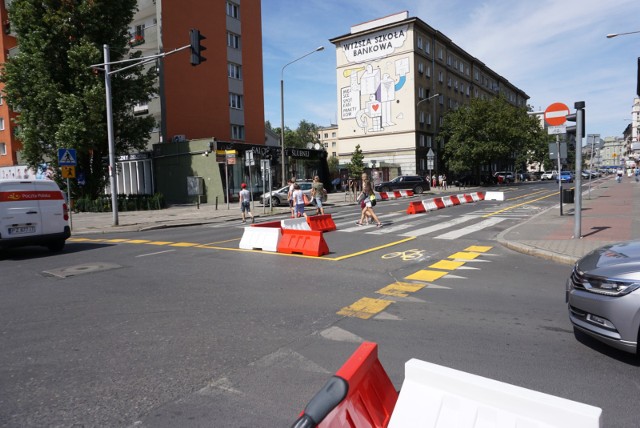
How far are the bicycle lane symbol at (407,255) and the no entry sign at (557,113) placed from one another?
227 inches

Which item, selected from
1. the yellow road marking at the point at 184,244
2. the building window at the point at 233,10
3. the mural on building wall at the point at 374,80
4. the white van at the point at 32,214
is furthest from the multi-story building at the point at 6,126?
the yellow road marking at the point at 184,244

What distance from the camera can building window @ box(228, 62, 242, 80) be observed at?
130ft

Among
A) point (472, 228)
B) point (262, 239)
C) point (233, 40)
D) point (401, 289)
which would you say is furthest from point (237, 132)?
point (401, 289)

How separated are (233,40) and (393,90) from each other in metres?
19.9

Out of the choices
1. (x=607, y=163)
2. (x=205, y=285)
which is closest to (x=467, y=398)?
(x=205, y=285)

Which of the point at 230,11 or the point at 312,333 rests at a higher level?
the point at 230,11

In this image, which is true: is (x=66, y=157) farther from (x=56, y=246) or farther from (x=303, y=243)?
(x=303, y=243)

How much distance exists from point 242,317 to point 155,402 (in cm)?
205

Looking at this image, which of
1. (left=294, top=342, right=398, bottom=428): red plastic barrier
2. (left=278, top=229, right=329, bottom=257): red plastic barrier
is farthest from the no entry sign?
(left=294, top=342, right=398, bottom=428): red plastic barrier

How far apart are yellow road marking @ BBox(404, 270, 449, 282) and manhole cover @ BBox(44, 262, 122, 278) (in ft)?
19.3

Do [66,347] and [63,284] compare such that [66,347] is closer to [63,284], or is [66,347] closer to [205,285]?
[205,285]

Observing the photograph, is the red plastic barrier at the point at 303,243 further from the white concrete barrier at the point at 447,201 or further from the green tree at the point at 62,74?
the green tree at the point at 62,74

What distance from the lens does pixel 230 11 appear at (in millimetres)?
39594

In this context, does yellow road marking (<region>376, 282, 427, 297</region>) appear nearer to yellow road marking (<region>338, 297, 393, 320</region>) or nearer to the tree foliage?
Answer: yellow road marking (<region>338, 297, 393, 320</region>)
